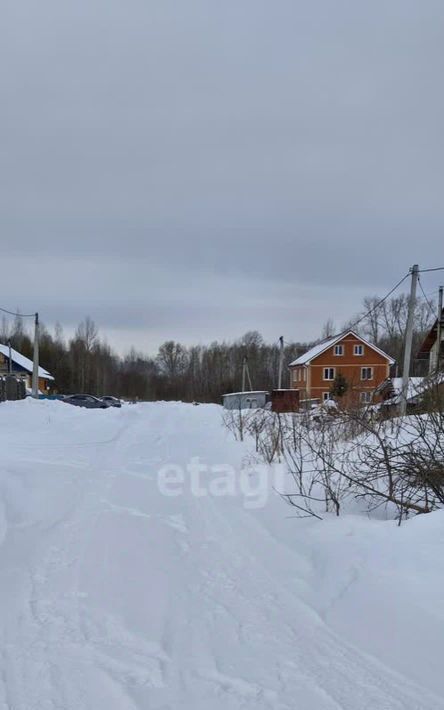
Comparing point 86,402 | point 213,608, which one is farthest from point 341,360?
point 213,608

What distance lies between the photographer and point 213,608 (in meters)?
4.33

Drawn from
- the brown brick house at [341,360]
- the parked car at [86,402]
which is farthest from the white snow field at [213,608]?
the brown brick house at [341,360]

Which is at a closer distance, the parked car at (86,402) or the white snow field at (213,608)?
the white snow field at (213,608)

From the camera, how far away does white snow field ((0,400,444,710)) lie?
3184mm

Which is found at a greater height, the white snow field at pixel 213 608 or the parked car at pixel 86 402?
the parked car at pixel 86 402

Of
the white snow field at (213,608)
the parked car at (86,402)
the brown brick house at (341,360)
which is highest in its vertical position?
the brown brick house at (341,360)

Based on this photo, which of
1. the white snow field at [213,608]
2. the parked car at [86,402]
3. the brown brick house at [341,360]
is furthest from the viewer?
the brown brick house at [341,360]

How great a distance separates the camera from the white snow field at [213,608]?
10.4 ft

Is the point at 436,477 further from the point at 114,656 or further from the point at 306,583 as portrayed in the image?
the point at 114,656

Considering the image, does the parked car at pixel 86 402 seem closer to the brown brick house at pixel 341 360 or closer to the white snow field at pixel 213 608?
the brown brick house at pixel 341 360

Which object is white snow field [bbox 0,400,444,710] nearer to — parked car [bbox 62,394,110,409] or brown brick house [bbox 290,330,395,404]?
parked car [bbox 62,394,110,409]

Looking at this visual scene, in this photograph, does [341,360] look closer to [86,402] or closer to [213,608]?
[86,402]

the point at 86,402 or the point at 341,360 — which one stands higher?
the point at 341,360

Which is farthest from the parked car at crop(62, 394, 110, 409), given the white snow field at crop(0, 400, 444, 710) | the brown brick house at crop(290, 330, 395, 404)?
the white snow field at crop(0, 400, 444, 710)
